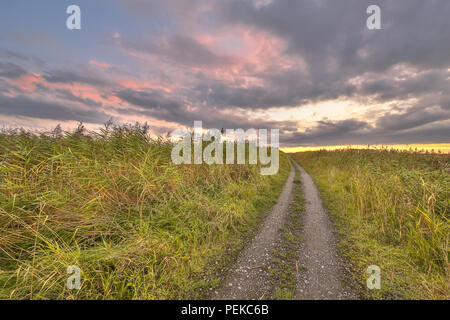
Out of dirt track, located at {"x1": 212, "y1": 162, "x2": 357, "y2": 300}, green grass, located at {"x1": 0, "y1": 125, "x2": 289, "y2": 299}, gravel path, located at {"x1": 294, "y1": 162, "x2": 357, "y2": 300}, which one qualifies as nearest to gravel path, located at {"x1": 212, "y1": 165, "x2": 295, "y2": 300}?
dirt track, located at {"x1": 212, "y1": 162, "x2": 357, "y2": 300}

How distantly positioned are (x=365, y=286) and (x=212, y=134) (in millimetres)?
8451

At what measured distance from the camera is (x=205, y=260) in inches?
142

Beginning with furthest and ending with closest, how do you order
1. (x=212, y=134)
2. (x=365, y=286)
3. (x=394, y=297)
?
(x=212, y=134)
(x=365, y=286)
(x=394, y=297)

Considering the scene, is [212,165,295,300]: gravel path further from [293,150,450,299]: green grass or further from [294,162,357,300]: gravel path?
[293,150,450,299]: green grass

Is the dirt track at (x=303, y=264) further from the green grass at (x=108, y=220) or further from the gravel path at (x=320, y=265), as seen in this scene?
the green grass at (x=108, y=220)

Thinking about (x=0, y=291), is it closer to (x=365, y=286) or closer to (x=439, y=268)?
(x=365, y=286)

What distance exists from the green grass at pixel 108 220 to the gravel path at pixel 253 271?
1.05 ft

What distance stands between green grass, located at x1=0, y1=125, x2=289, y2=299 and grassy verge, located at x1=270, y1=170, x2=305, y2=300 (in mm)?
1085

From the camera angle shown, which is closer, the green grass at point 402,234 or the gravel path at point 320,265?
the gravel path at point 320,265

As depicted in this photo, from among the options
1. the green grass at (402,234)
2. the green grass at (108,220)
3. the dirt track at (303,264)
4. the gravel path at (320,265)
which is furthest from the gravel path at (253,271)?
the green grass at (402,234)

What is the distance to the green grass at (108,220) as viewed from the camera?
2592 mm

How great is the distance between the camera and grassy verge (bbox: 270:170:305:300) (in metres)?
2.87

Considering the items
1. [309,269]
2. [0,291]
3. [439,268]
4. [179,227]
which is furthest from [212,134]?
[439,268]

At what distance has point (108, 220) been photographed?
12.4 feet
